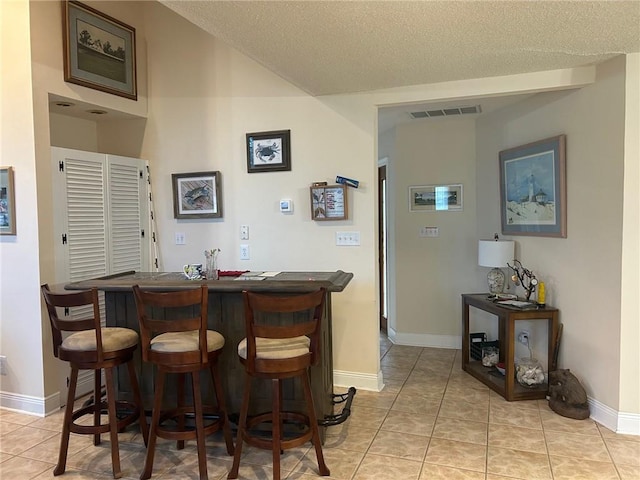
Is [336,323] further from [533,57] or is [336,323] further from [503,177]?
[533,57]

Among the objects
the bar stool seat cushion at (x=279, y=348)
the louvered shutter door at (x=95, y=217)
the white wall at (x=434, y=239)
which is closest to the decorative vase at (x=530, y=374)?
the white wall at (x=434, y=239)

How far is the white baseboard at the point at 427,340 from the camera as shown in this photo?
462 centimetres

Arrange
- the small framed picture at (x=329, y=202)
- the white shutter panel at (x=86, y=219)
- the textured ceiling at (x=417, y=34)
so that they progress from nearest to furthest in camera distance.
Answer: the textured ceiling at (x=417, y=34) → the white shutter panel at (x=86, y=219) → the small framed picture at (x=329, y=202)

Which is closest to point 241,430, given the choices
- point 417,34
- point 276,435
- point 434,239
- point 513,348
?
point 276,435

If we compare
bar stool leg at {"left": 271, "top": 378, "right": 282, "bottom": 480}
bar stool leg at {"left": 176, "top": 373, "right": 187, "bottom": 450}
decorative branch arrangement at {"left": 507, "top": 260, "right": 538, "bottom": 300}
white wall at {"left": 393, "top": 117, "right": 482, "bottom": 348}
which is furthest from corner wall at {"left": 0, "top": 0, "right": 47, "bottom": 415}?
decorative branch arrangement at {"left": 507, "top": 260, "right": 538, "bottom": 300}

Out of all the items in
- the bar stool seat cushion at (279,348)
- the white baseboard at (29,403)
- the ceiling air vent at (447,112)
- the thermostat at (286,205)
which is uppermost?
the ceiling air vent at (447,112)

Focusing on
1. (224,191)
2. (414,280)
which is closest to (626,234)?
(414,280)

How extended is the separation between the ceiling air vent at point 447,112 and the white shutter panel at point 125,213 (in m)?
2.67

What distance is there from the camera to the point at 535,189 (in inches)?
139

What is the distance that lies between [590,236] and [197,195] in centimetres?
315

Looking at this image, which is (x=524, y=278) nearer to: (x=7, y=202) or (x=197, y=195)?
(x=197, y=195)

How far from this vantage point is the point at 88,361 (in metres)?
2.38

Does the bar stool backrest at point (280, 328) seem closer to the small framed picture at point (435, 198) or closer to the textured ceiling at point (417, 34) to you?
the textured ceiling at point (417, 34)

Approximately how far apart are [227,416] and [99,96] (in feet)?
9.06
